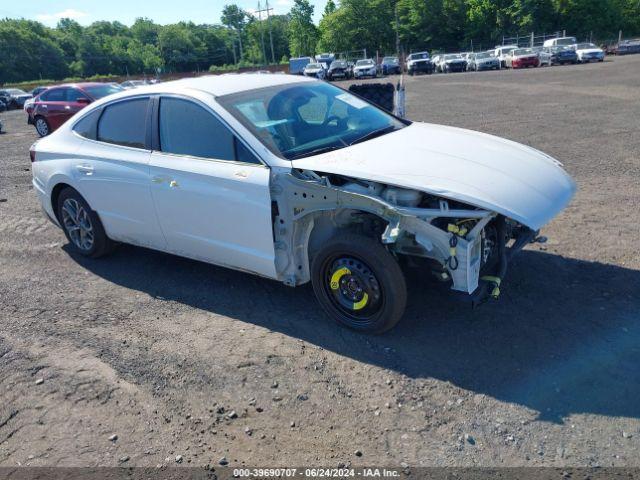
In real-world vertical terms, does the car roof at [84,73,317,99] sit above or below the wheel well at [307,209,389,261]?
above

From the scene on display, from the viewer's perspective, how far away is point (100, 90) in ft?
50.4

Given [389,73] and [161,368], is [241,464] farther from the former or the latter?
[389,73]

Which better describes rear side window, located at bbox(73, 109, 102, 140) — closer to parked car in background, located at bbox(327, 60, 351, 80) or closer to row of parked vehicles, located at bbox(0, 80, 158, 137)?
row of parked vehicles, located at bbox(0, 80, 158, 137)

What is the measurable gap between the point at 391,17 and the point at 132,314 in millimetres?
85027

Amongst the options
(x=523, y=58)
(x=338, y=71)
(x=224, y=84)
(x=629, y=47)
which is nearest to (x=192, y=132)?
(x=224, y=84)

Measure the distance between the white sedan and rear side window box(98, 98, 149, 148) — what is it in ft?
0.05

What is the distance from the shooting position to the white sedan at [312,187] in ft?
11.7

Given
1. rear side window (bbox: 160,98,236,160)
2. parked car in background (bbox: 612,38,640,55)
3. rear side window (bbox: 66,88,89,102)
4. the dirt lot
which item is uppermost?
parked car in background (bbox: 612,38,640,55)

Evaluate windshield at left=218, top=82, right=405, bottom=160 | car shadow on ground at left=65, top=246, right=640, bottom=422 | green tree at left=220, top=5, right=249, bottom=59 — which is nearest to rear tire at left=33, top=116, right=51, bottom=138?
car shadow on ground at left=65, top=246, right=640, bottom=422

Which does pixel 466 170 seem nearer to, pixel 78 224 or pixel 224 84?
pixel 224 84

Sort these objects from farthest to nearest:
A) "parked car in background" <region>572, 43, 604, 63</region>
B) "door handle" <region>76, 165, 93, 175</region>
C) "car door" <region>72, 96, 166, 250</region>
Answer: "parked car in background" <region>572, 43, 604, 63</region>
"door handle" <region>76, 165, 93, 175</region>
"car door" <region>72, 96, 166, 250</region>

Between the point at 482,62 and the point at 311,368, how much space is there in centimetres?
4562

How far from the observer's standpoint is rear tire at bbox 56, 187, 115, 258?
18.0ft

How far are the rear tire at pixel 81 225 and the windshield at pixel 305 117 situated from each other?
2048 mm
